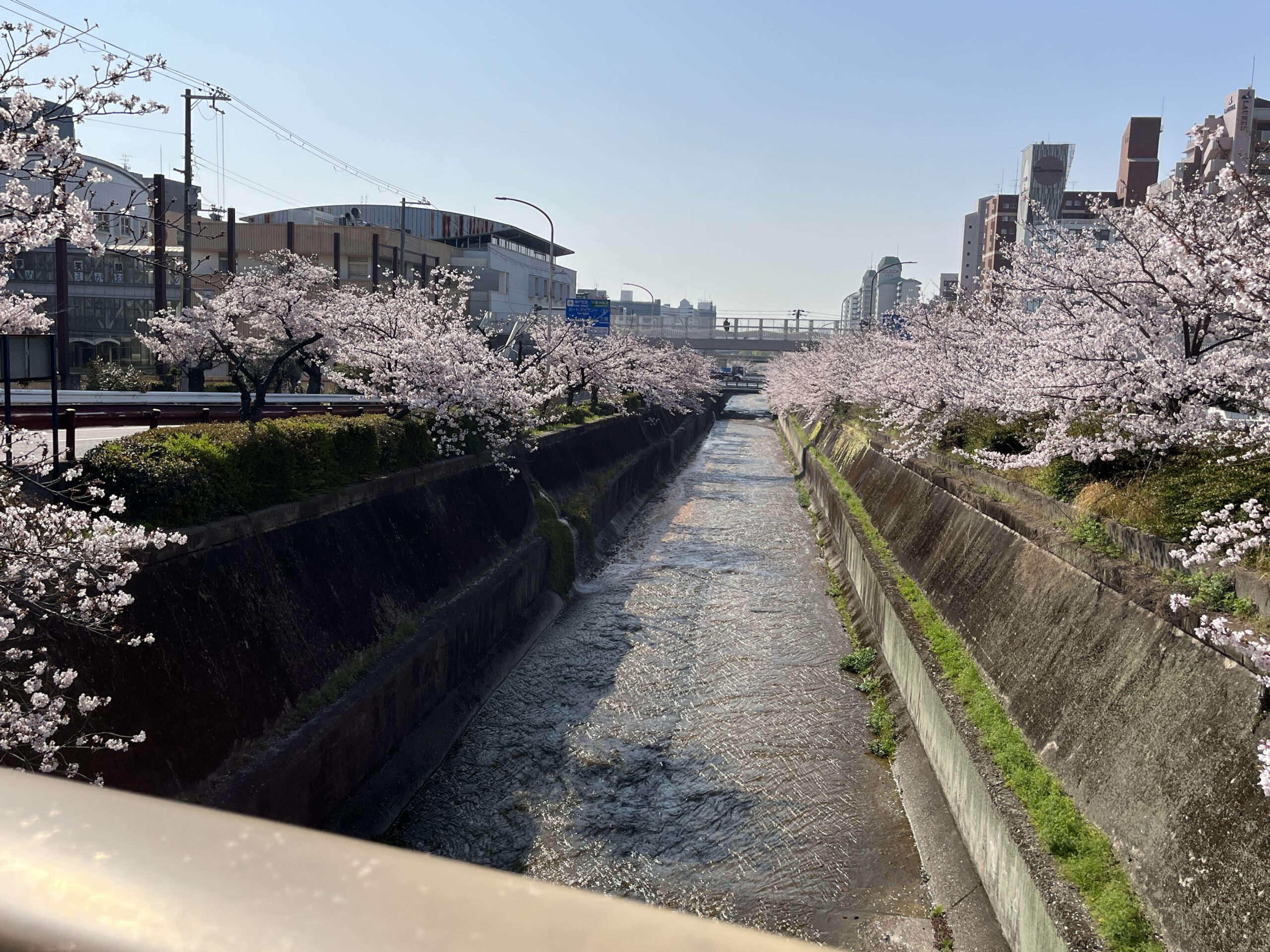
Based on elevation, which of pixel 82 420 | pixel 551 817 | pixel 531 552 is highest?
pixel 82 420

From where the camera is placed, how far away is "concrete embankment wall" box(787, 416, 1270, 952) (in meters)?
5.82

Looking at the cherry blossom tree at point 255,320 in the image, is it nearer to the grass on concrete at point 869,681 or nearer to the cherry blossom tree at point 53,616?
the grass on concrete at point 869,681

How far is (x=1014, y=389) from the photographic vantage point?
14.2 metres

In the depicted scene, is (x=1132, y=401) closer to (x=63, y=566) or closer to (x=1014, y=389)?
(x=1014, y=389)

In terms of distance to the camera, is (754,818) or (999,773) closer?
(999,773)

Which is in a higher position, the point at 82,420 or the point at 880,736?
the point at 82,420

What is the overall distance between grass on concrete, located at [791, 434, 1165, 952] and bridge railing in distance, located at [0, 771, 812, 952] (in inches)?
251

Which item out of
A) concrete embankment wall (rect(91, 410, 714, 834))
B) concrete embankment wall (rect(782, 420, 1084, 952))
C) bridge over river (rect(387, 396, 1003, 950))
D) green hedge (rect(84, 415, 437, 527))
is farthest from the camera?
green hedge (rect(84, 415, 437, 527))

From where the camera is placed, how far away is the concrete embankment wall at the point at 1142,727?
229 inches

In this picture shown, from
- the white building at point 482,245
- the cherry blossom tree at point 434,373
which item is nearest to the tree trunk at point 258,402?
the cherry blossom tree at point 434,373

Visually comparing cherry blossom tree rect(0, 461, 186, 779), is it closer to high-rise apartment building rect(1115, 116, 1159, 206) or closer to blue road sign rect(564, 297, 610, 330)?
blue road sign rect(564, 297, 610, 330)

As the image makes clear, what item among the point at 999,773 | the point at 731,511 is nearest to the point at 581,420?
the point at 731,511

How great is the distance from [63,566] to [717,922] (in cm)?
627

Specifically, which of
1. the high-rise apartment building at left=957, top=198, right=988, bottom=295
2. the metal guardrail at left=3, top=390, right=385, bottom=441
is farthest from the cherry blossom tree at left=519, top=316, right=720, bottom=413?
the high-rise apartment building at left=957, top=198, right=988, bottom=295
